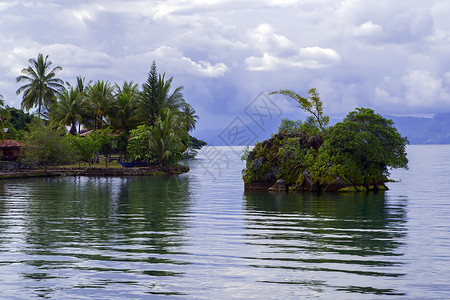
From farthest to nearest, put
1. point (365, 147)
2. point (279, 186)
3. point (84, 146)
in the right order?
point (84, 146)
point (279, 186)
point (365, 147)

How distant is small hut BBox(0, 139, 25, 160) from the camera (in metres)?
63.7

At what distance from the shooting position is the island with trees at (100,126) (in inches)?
2378

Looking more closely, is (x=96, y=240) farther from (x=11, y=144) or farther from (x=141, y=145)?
(x=11, y=144)

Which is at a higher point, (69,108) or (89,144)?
(69,108)

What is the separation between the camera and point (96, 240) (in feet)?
52.1

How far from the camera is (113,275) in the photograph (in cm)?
1115

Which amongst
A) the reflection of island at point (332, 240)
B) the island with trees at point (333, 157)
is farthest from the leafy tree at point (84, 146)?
the reflection of island at point (332, 240)

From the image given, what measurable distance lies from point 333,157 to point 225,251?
944 inches

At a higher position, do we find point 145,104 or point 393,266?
point 145,104

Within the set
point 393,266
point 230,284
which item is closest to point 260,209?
point 393,266

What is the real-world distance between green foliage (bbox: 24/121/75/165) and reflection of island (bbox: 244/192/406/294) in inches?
1463

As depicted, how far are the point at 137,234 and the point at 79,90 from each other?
6587 cm

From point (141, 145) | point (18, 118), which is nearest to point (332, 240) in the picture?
point (141, 145)

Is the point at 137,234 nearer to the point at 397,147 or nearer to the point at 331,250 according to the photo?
the point at 331,250
